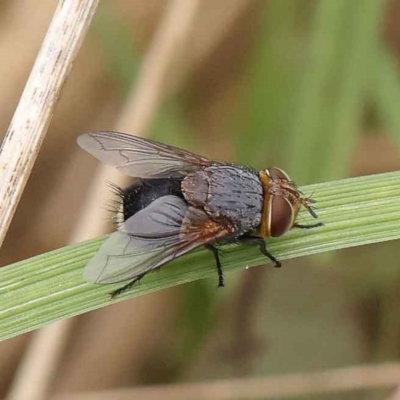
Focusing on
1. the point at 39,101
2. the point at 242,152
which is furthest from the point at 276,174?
the point at 242,152

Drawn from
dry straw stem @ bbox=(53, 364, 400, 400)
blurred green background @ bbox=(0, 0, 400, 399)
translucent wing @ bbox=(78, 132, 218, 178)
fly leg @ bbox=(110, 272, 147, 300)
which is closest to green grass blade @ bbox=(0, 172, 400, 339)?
fly leg @ bbox=(110, 272, 147, 300)

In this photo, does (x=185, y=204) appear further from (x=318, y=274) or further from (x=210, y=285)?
(x=318, y=274)

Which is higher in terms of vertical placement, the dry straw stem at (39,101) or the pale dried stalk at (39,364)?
the dry straw stem at (39,101)

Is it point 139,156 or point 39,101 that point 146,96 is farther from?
point 39,101

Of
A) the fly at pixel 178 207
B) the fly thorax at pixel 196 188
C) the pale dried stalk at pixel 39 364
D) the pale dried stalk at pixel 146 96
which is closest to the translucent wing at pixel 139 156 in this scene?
the fly at pixel 178 207

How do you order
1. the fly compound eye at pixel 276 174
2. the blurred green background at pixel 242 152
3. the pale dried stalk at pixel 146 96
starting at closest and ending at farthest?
the fly compound eye at pixel 276 174 < the blurred green background at pixel 242 152 < the pale dried stalk at pixel 146 96

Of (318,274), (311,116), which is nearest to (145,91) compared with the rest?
(311,116)

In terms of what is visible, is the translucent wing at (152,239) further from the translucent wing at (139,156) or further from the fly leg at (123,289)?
the translucent wing at (139,156)
